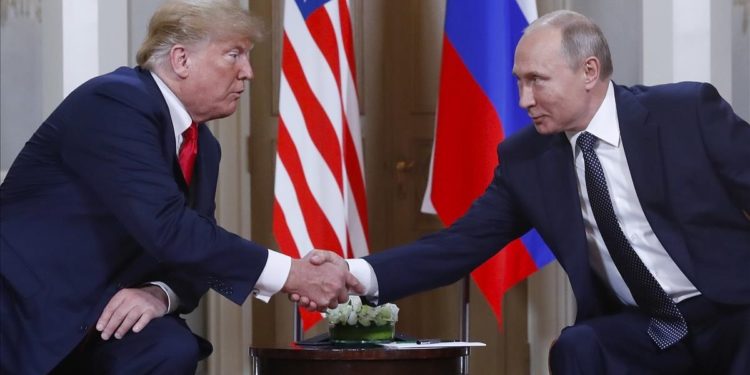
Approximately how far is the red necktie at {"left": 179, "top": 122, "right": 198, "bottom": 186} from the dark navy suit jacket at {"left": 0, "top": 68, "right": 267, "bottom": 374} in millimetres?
139

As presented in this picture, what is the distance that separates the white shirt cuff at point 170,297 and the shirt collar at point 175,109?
371 mm

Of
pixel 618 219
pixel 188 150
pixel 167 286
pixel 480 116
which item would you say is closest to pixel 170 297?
pixel 167 286

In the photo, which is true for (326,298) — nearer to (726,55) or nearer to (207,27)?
(207,27)

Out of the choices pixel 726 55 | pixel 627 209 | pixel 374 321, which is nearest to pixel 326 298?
pixel 374 321

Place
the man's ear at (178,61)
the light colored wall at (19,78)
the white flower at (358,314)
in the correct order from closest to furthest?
the man's ear at (178,61) → the white flower at (358,314) → the light colored wall at (19,78)

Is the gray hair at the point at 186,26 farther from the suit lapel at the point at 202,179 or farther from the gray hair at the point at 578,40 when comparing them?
the gray hair at the point at 578,40

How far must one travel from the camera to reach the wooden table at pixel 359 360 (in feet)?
9.57

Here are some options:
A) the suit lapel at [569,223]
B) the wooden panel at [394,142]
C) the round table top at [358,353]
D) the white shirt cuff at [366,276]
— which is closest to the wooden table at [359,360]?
the round table top at [358,353]

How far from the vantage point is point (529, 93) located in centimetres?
300

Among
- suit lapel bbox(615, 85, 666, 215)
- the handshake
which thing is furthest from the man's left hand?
suit lapel bbox(615, 85, 666, 215)

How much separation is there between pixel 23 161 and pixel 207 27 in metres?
0.56

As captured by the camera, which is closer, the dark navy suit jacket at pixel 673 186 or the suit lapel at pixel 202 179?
the dark navy suit jacket at pixel 673 186

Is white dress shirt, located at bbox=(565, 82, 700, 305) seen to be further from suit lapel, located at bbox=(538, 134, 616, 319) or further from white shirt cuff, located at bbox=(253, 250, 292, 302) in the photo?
white shirt cuff, located at bbox=(253, 250, 292, 302)

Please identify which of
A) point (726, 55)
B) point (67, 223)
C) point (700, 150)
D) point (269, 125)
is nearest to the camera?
point (67, 223)
